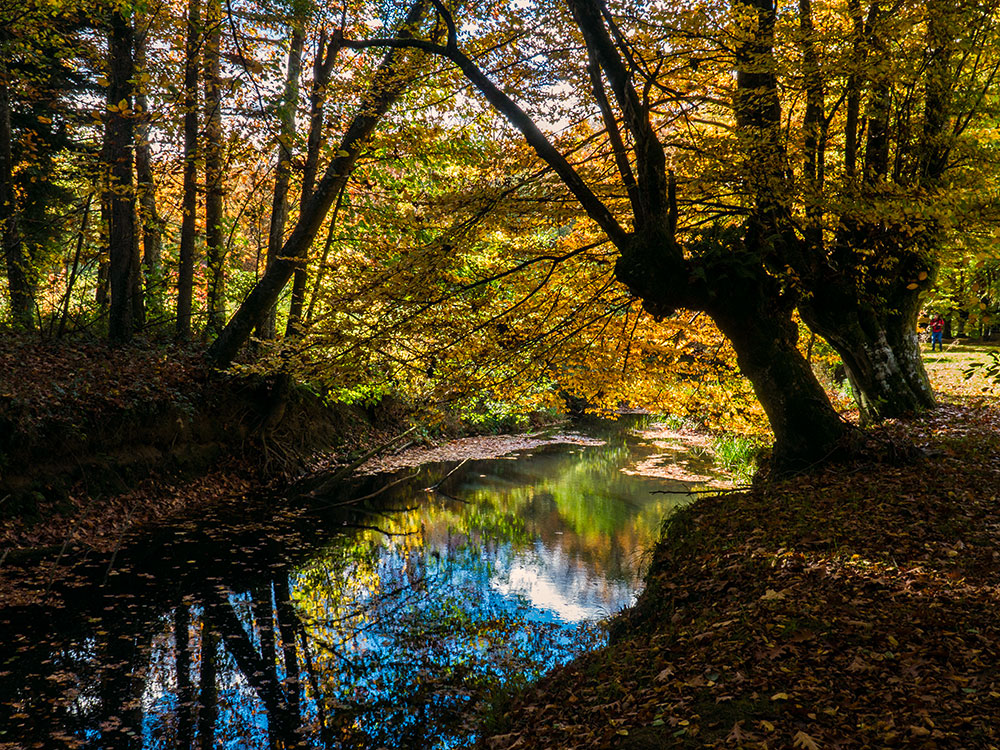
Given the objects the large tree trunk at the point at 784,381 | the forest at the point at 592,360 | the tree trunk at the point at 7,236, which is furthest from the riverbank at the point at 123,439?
the large tree trunk at the point at 784,381

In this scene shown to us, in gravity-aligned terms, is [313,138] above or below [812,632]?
above

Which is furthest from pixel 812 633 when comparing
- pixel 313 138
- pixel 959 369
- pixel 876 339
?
pixel 959 369

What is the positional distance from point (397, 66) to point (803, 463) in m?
7.04

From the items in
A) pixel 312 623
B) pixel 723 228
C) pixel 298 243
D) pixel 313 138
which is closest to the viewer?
pixel 312 623

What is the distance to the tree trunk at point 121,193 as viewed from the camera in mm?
10852

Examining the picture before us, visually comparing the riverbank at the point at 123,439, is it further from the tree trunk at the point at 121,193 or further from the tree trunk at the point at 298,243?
the tree trunk at the point at 121,193

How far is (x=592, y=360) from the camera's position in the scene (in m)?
8.96

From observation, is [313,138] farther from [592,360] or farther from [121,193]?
[592,360]

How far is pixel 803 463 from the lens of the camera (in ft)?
25.2

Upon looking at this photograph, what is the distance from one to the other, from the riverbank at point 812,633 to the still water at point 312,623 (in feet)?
3.48

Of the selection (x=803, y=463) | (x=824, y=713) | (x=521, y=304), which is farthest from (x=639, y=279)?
(x=824, y=713)

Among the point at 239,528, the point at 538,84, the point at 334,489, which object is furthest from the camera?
the point at 334,489

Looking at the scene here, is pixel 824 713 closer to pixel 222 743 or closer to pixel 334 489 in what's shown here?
pixel 222 743

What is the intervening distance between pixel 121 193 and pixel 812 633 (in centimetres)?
1267
